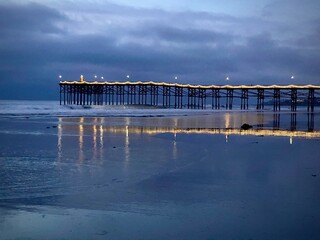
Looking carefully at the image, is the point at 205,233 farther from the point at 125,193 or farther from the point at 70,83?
the point at 70,83

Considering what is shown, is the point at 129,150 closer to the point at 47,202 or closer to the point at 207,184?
the point at 207,184

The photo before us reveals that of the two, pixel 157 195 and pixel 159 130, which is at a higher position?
pixel 159 130

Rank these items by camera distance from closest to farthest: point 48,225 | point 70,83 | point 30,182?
point 48,225 < point 30,182 < point 70,83

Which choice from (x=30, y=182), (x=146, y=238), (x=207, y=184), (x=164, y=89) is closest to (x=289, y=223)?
(x=146, y=238)

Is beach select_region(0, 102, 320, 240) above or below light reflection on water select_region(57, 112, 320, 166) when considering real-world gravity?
below

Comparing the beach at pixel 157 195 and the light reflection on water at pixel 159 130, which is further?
the light reflection on water at pixel 159 130

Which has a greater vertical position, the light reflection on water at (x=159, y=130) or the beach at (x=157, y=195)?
A: the light reflection on water at (x=159, y=130)

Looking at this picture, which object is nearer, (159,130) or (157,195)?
(157,195)

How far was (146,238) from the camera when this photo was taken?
476 centimetres

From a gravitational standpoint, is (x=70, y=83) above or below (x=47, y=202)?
above

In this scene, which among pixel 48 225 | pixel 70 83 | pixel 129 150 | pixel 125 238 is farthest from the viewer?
pixel 70 83

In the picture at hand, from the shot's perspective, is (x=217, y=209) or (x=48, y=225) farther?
(x=217, y=209)

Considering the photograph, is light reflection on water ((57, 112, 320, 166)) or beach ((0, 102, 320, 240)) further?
light reflection on water ((57, 112, 320, 166))

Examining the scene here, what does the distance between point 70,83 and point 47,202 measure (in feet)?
266
